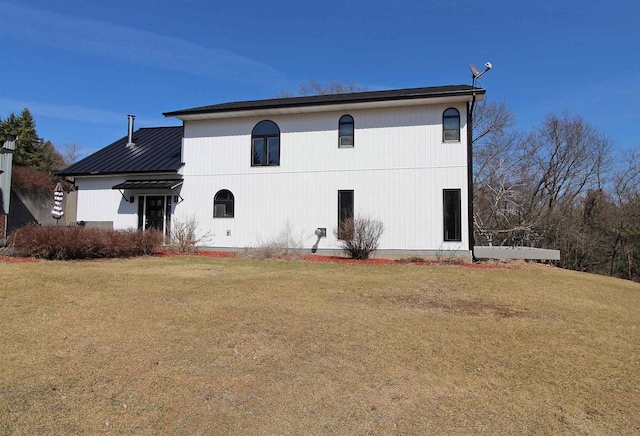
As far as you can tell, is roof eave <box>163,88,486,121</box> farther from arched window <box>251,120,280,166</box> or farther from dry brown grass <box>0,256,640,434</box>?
dry brown grass <box>0,256,640,434</box>

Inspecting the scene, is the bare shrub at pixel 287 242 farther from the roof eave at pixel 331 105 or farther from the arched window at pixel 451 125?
the arched window at pixel 451 125

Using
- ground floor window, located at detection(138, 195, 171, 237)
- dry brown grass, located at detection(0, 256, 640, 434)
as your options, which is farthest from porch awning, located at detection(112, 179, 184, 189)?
dry brown grass, located at detection(0, 256, 640, 434)

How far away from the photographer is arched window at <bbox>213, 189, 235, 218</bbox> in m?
16.4

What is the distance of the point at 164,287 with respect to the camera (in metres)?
7.58

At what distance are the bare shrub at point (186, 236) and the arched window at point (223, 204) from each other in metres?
0.92

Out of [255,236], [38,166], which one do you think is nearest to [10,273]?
[255,236]

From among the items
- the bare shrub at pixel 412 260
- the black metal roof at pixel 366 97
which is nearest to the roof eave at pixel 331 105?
the black metal roof at pixel 366 97

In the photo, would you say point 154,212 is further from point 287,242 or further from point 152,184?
point 287,242

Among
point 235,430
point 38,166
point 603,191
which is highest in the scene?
point 38,166

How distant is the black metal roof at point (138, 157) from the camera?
17328mm

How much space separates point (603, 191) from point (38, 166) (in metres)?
45.5

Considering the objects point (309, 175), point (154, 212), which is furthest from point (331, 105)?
point (154, 212)

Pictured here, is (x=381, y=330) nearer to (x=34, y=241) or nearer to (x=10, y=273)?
(x=10, y=273)

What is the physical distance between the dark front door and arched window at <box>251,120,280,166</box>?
436 centimetres
